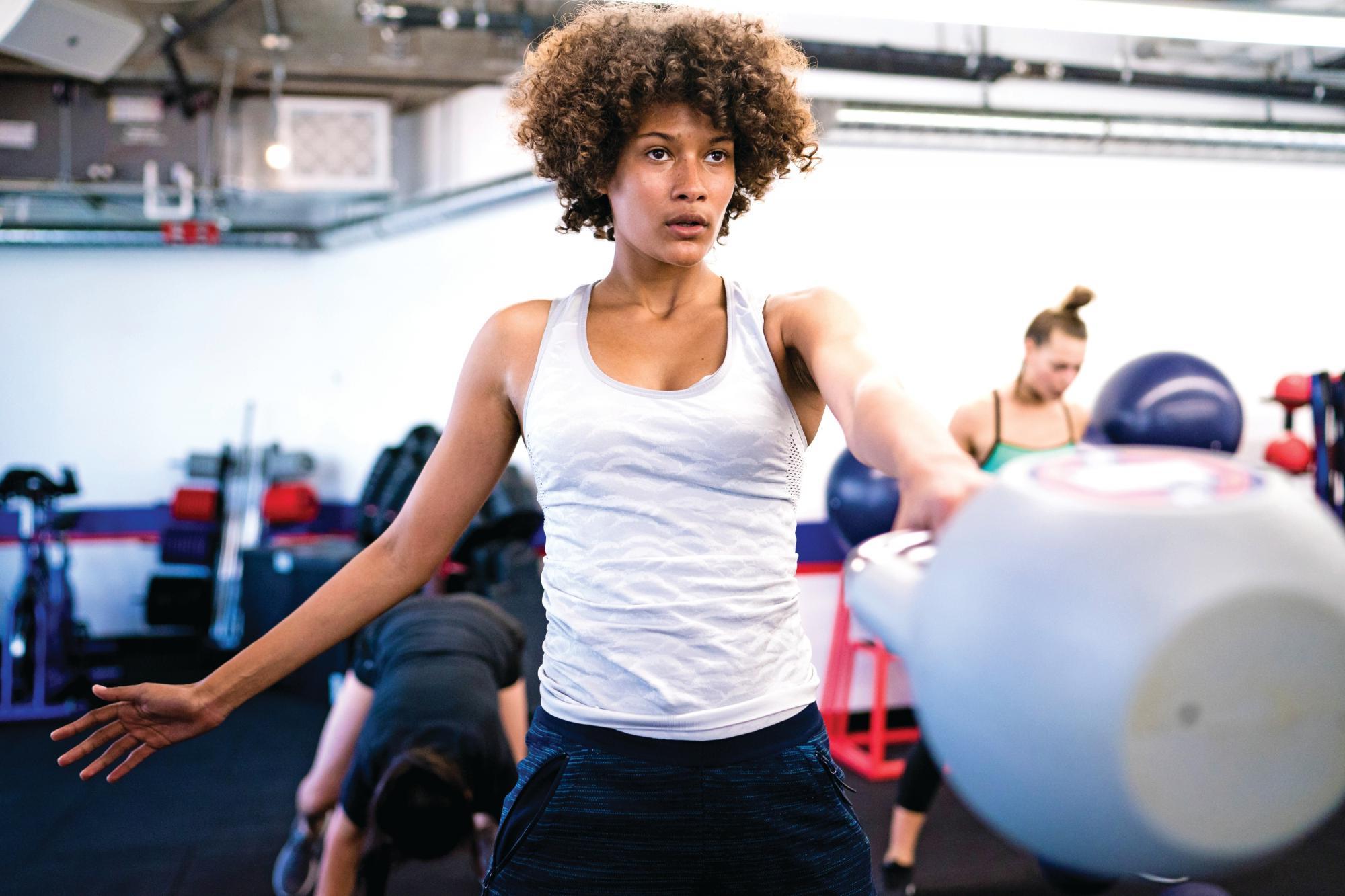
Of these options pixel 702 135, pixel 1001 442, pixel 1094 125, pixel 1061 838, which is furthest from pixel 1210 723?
pixel 1094 125

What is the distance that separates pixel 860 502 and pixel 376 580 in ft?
9.79

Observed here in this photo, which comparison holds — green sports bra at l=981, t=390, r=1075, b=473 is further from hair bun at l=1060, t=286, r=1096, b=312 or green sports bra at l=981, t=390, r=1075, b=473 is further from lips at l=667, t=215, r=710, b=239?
lips at l=667, t=215, r=710, b=239

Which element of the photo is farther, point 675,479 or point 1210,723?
point 675,479

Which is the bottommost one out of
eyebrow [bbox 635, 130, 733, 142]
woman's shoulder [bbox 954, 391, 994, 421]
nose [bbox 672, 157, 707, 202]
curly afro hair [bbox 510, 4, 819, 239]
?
woman's shoulder [bbox 954, 391, 994, 421]

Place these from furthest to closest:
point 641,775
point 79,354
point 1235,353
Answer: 1. point 79,354
2. point 1235,353
3. point 641,775

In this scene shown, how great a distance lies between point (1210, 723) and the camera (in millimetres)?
534

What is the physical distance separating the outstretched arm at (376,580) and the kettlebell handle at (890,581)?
25.3 inches

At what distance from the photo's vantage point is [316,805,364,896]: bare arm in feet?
7.27

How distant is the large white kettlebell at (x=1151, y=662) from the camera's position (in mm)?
521

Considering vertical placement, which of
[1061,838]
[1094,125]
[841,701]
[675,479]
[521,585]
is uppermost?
[1094,125]

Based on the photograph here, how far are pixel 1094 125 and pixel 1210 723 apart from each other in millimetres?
4727

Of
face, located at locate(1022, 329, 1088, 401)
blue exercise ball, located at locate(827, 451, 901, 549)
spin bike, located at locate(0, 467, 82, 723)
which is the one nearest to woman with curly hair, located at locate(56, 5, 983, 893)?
face, located at locate(1022, 329, 1088, 401)

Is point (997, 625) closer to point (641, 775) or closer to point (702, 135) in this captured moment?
point (641, 775)

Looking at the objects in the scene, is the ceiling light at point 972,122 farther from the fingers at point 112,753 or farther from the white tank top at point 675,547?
the fingers at point 112,753
